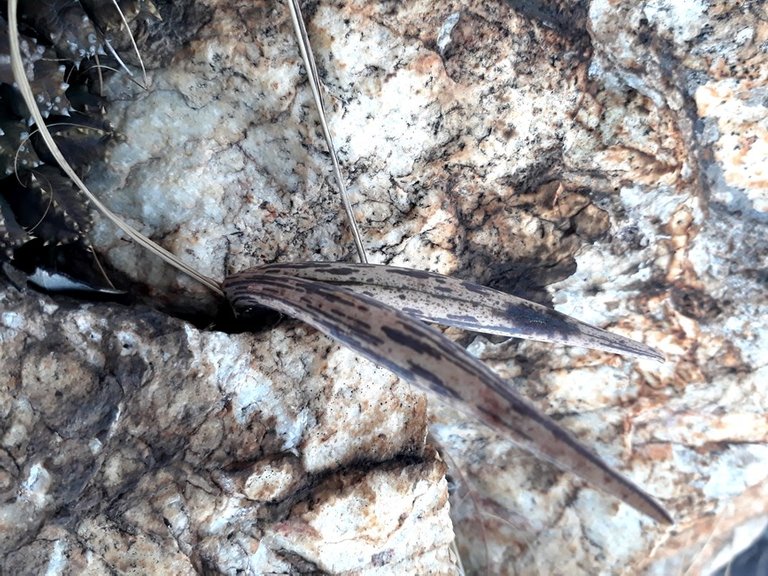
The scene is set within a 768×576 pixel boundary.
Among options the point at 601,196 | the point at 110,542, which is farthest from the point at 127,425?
the point at 601,196

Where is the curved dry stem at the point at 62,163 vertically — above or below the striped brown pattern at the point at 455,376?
above

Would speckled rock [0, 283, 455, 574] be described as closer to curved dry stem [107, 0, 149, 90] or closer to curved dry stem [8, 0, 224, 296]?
curved dry stem [8, 0, 224, 296]

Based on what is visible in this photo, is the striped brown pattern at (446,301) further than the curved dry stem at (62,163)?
Yes

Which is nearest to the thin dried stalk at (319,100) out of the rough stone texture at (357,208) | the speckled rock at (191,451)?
the rough stone texture at (357,208)

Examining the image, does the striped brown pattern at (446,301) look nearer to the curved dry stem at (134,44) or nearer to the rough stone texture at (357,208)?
the rough stone texture at (357,208)

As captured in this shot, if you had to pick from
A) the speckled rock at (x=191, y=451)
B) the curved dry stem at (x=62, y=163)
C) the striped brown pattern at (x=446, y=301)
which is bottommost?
the speckled rock at (x=191, y=451)

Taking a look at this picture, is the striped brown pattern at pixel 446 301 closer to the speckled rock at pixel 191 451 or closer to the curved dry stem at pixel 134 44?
the speckled rock at pixel 191 451
